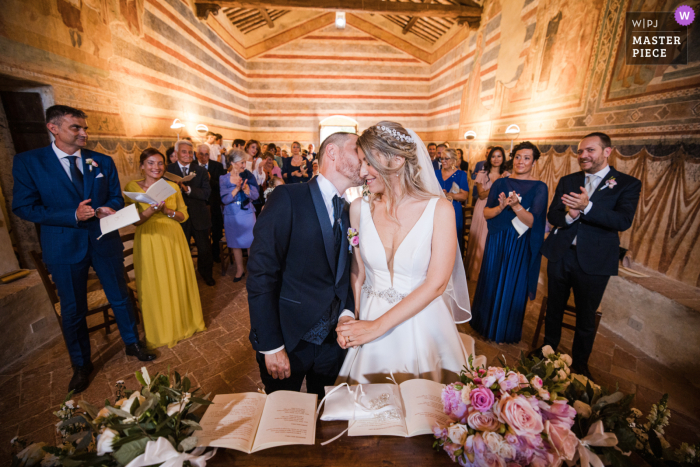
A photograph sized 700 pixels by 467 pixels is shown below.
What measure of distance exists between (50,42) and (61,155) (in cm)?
303

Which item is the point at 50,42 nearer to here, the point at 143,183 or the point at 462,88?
the point at 143,183

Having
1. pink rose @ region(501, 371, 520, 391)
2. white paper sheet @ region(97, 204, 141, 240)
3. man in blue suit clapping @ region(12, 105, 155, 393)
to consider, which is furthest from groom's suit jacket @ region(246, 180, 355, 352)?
man in blue suit clapping @ region(12, 105, 155, 393)

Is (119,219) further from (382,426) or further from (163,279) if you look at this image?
(382,426)

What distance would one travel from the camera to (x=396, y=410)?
1.05m

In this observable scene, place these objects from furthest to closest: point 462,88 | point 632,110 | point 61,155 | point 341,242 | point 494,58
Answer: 1. point 462,88
2. point 494,58
3. point 632,110
4. point 61,155
5. point 341,242

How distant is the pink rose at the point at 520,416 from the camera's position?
0.78 meters

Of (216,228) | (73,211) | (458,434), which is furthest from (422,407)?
(216,228)

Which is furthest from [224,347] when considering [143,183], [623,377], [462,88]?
[462,88]

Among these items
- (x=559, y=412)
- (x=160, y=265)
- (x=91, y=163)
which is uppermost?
(x=91, y=163)

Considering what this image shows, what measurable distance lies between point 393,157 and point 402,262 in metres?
0.59

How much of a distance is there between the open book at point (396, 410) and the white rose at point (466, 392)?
15 cm

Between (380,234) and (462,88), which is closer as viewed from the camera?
(380,234)

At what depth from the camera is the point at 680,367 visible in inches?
107

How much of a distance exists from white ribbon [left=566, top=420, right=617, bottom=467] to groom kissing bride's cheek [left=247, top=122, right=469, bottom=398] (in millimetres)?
758
